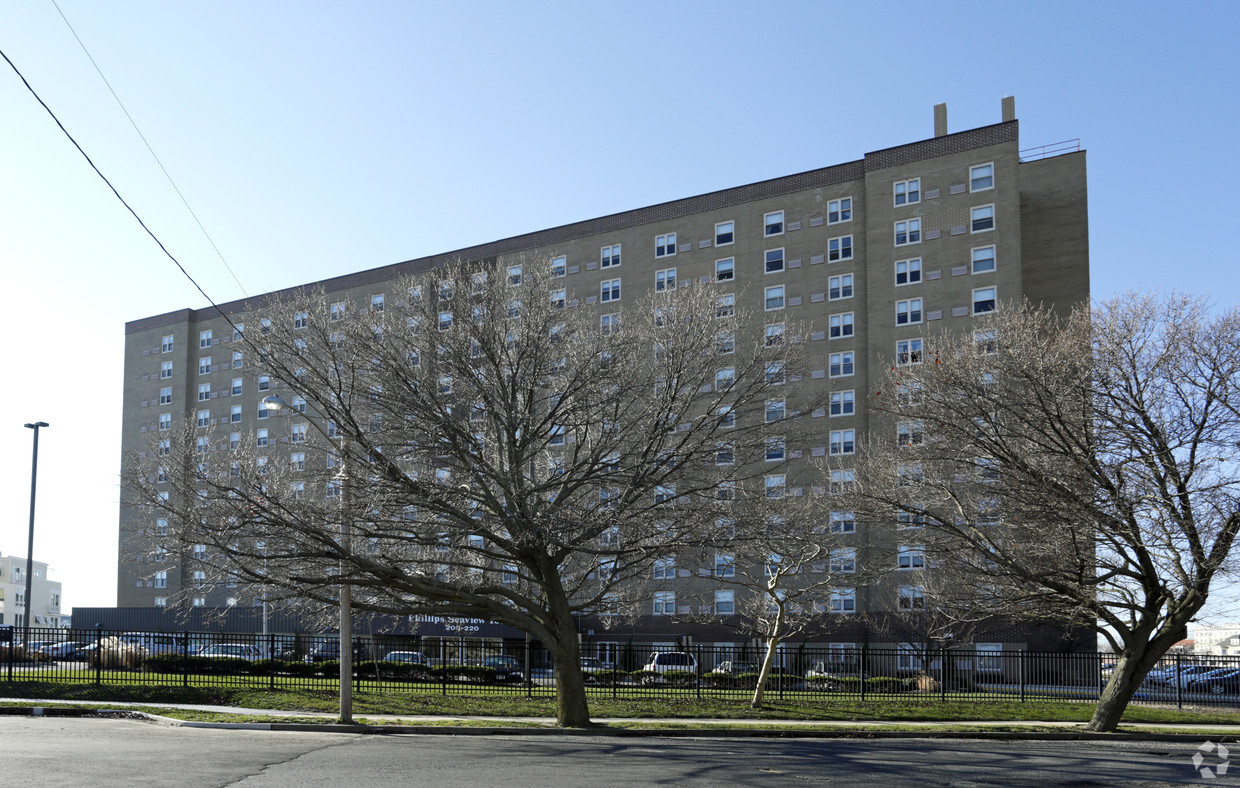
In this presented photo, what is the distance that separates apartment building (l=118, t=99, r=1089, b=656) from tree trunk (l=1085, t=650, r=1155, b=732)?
2820cm

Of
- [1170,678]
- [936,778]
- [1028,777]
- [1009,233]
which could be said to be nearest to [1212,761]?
[1028,777]

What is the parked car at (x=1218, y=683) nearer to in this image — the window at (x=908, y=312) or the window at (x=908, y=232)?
the window at (x=908, y=312)

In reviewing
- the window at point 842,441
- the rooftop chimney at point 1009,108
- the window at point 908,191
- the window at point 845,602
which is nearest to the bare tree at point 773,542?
the window at point 845,602

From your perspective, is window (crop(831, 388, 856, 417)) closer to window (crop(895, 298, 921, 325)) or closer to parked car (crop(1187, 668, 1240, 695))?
window (crop(895, 298, 921, 325))

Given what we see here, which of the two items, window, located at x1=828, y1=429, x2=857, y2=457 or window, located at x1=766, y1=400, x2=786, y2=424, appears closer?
window, located at x1=766, y1=400, x2=786, y2=424

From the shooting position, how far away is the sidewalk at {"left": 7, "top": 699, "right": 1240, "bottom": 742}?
68.2 feet

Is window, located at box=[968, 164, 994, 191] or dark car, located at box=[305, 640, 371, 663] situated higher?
window, located at box=[968, 164, 994, 191]

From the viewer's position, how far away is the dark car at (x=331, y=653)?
106ft

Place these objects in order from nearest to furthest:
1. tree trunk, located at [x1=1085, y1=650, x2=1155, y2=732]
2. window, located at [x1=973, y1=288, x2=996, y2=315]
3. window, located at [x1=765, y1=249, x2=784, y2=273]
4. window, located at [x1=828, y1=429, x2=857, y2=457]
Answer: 1. tree trunk, located at [x1=1085, y1=650, x2=1155, y2=732]
2. window, located at [x1=973, y1=288, x2=996, y2=315]
3. window, located at [x1=828, y1=429, x2=857, y2=457]
4. window, located at [x1=765, y1=249, x2=784, y2=273]

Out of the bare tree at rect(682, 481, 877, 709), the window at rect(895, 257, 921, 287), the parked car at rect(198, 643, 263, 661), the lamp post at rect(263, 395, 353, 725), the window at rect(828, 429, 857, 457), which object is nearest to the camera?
the lamp post at rect(263, 395, 353, 725)

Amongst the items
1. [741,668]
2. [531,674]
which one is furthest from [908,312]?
[531,674]

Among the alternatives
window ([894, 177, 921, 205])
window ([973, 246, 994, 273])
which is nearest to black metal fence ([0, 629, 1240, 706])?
window ([973, 246, 994, 273])

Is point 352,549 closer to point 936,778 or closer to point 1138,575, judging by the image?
point 936,778

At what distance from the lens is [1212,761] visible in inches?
663
